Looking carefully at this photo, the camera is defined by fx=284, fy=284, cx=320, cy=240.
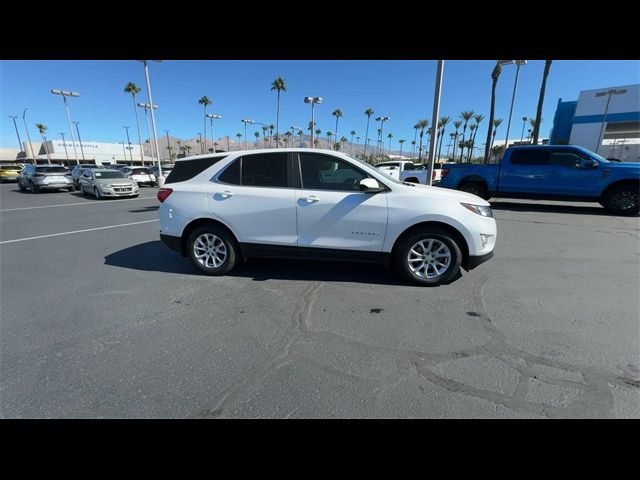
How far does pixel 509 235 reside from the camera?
6445mm

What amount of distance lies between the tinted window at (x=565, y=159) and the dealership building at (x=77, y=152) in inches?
3494

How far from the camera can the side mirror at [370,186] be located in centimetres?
361

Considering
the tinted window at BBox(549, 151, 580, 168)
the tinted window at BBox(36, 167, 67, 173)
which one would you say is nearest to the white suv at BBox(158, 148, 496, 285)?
the tinted window at BBox(549, 151, 580, 168)

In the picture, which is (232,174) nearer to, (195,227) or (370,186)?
(195,227)

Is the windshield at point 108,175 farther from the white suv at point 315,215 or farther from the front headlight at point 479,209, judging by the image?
the front headlight at point 479,209

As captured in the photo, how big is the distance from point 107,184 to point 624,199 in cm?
2090

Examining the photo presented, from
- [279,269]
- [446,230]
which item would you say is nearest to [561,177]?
[446,230]

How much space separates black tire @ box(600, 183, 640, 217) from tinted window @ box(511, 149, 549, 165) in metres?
2.00

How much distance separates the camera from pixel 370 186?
362 cm
